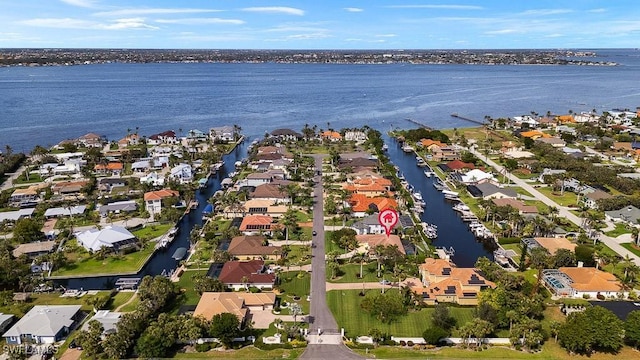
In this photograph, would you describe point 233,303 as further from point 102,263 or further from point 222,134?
point 222,134

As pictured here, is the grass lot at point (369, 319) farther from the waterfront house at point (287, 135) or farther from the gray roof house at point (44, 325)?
the waterfront house at point (287, 135)

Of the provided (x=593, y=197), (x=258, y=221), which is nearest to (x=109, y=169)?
(x=258, y=221)

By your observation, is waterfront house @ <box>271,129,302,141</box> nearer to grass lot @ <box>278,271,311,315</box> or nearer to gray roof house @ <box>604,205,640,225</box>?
gray roof house @ <box>604,205,640,225</box>

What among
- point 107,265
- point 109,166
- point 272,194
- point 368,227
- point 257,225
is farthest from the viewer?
point 109,166

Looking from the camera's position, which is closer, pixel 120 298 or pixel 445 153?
pixel 120 298

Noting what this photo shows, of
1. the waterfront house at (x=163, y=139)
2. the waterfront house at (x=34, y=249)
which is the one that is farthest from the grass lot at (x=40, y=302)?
the waterfront house at (x=163, y=139)

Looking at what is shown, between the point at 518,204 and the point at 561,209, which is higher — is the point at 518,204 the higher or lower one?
the higher one

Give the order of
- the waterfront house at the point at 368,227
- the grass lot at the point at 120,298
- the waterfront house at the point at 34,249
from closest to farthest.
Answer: the grass lot at the point at 120,298, the waterfront house at the point at 34,249, the waterfront house at the point at 368,227
